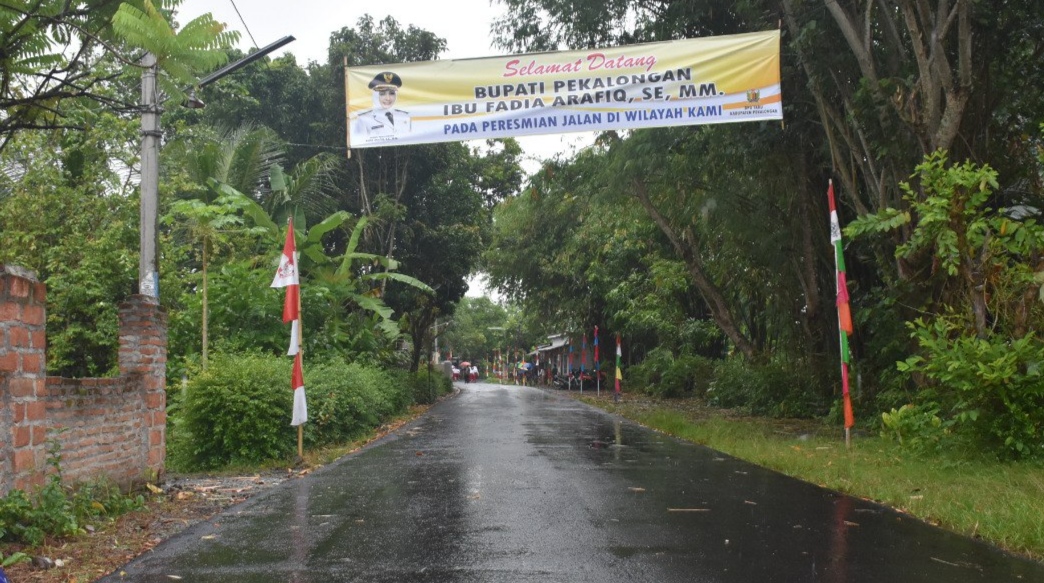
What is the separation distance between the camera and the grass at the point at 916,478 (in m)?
6.63

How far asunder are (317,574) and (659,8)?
41.0 feet

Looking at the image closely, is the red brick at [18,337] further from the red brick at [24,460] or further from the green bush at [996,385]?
the green bush at [996,385]

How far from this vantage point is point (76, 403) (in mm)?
7434

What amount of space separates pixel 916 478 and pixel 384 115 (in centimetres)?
782

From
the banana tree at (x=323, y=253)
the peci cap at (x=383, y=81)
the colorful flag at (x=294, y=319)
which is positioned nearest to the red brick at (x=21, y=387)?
the colorful flag at (x=294, y=319)

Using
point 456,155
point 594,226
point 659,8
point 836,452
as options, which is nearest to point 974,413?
point 836,452

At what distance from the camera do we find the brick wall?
6262 mm

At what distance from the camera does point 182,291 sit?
717 inches

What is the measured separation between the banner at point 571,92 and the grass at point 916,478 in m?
4.53

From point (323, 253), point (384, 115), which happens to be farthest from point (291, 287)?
point (323, 253)

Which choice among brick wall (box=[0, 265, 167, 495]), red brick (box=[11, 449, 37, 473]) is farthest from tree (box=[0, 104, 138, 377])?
red brick (box=[11, 449, 37, 473])

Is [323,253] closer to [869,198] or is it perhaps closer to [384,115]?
[384,115]

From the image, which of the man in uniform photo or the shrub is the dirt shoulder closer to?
the man in uniform photo

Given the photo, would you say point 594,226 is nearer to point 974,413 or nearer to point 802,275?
point 802,275
